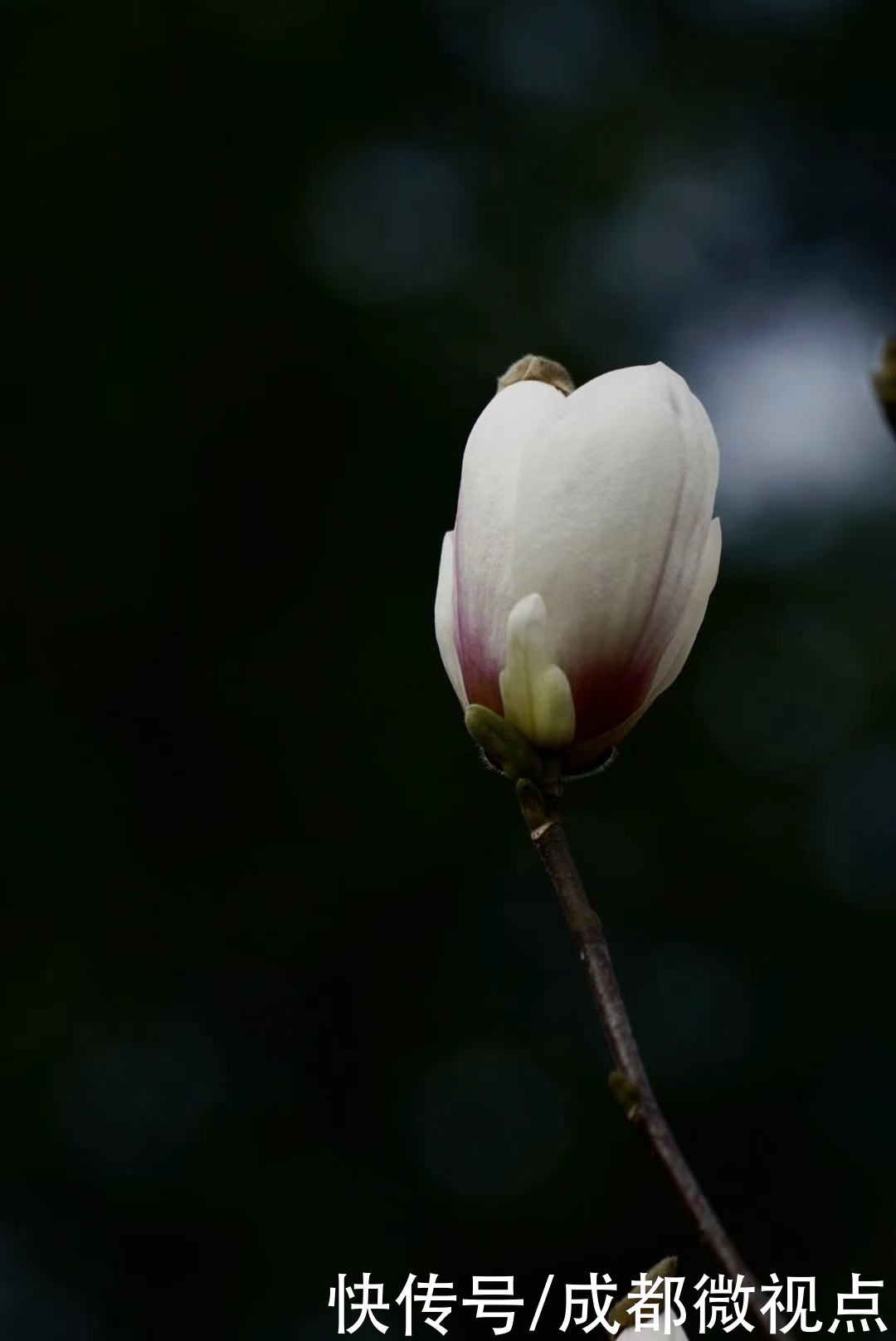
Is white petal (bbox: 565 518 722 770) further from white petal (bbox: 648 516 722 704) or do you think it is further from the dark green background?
the dark green background

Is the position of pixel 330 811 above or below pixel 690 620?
above

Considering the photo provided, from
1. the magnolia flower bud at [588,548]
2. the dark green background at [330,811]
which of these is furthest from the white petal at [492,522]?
the dark green background at [330,811]

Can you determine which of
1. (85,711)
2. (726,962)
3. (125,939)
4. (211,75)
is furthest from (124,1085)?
(211,75)

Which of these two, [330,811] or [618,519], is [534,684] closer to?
[618,519]

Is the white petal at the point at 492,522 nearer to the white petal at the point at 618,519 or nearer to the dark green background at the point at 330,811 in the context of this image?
the white petal at the point at 618,519

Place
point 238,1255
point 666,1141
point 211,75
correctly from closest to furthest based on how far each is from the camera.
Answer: point 666,1141
point 238,1255
point 211,75

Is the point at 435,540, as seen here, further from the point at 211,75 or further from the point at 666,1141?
the point at 666,1141

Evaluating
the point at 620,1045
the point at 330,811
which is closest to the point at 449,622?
the point at 620,1045
